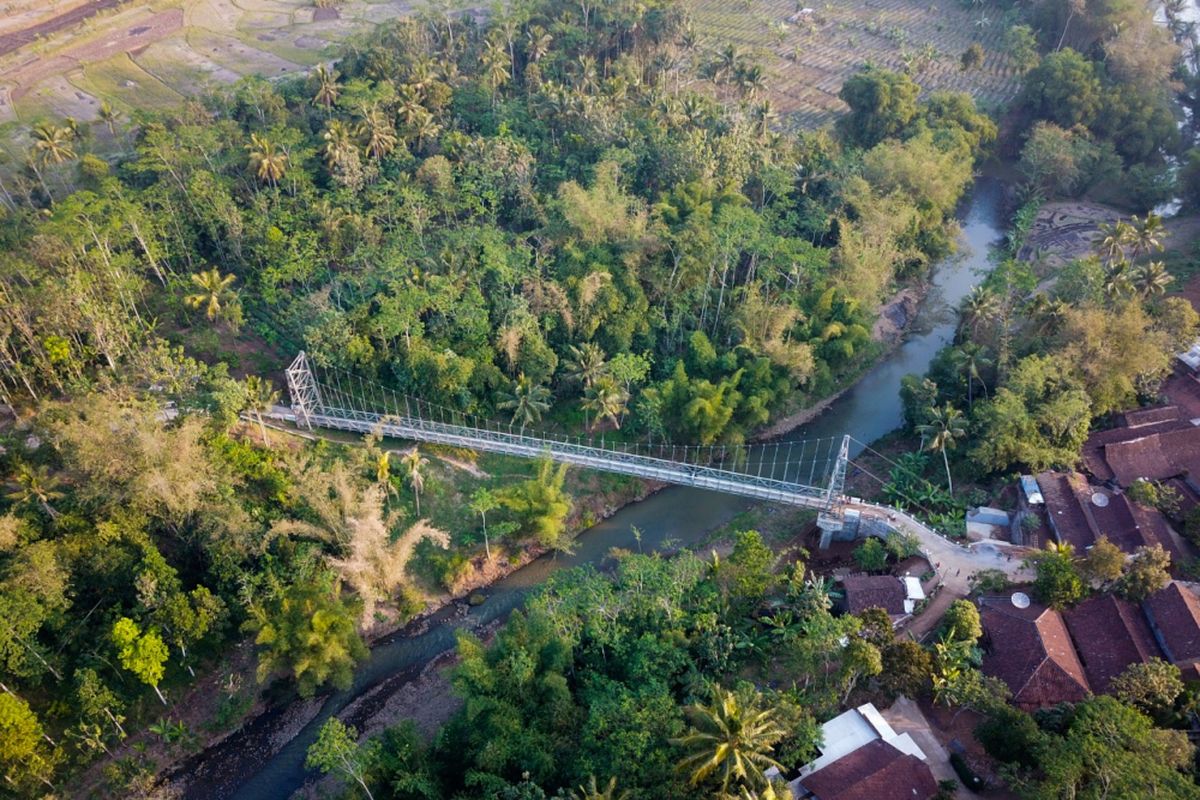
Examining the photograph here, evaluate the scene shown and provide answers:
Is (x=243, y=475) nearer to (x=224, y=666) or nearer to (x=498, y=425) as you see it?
(x=224, y=666)

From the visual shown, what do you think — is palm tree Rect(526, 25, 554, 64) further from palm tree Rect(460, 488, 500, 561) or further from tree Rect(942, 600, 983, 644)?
tree Rect(942, 600, 983, 644)

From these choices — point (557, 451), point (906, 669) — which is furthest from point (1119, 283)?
point (557, 451)

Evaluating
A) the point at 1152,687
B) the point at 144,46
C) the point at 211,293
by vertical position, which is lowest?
the point at 1152,687

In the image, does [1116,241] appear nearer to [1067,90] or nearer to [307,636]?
[1067,90]

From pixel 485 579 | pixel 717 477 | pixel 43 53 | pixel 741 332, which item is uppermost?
pixel 43 53

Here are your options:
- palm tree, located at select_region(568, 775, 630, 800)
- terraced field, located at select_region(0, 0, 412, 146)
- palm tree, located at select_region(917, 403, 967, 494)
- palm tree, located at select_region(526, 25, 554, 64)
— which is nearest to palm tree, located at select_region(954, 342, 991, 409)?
palm tree, located at select_region(917, 403, 967, 494)

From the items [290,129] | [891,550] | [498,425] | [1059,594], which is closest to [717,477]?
[891,550]

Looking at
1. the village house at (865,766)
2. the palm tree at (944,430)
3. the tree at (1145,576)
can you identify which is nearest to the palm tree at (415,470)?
the village house at (865,766)
